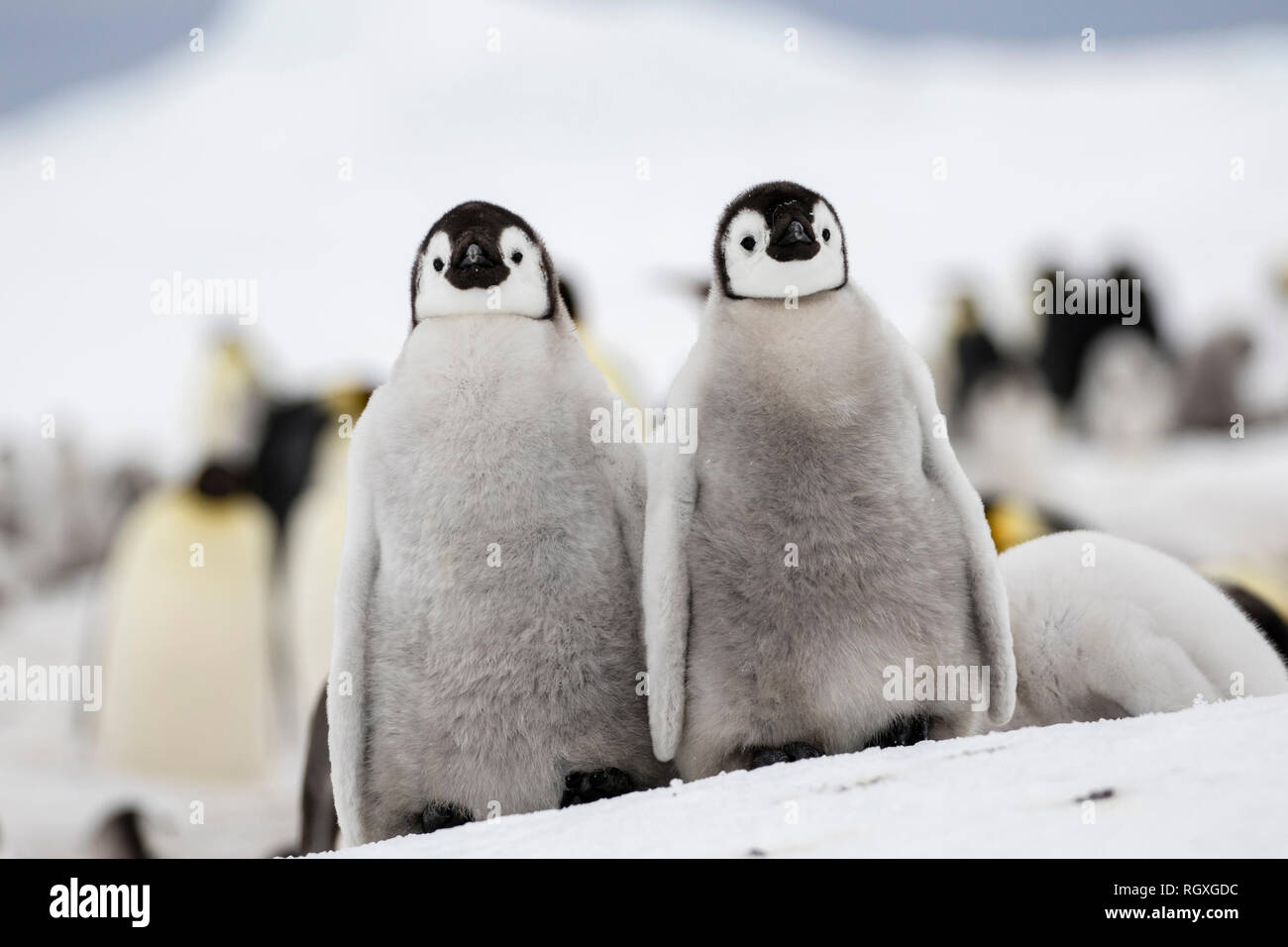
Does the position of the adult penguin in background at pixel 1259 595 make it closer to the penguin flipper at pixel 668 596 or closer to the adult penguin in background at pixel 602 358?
the penguin flipper at pixel 668 596

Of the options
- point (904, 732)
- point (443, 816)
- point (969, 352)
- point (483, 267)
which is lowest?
point (443, 816)

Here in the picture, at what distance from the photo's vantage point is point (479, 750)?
1664 millimetres

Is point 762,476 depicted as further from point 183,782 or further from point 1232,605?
point 183,782

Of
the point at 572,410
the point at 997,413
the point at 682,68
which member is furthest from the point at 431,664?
the point at 682,68

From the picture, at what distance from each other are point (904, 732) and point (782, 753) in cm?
15

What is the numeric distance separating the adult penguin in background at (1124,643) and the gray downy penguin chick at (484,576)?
522 mm

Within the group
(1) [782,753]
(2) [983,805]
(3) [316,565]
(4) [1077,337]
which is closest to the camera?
(2) [983,805]

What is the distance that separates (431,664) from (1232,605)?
108 cm

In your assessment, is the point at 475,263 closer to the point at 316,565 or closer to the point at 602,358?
the point at 602,358

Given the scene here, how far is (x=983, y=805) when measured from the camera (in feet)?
4.05

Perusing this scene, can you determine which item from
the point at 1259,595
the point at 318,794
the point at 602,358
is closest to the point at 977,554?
the point at 1259,595

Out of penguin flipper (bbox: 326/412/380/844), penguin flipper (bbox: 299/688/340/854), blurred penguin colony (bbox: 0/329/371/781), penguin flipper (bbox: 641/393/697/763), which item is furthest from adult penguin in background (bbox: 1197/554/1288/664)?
blurred penguin colony (bbox: 0/329/371/781)

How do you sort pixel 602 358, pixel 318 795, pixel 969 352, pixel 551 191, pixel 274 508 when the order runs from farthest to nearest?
pixel 551 191 < pixel 969 352 < pixel 274 508 < pixel 602 358 < pixel 318 795
